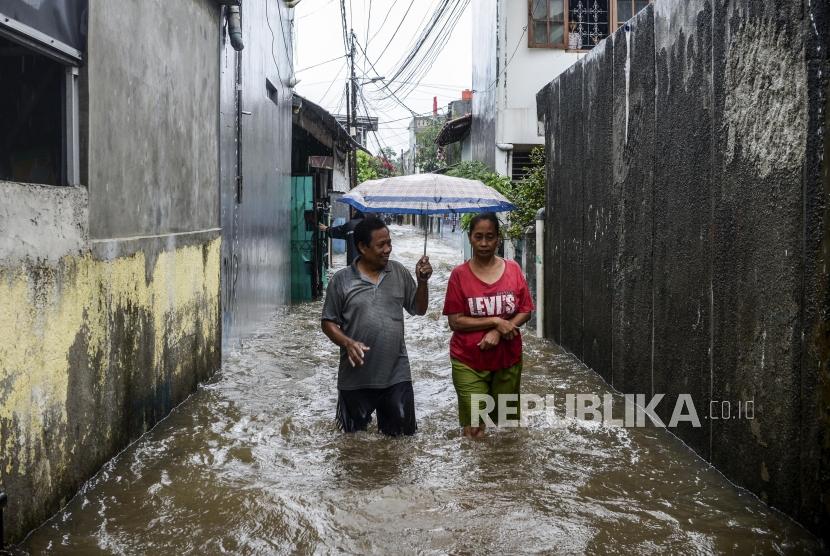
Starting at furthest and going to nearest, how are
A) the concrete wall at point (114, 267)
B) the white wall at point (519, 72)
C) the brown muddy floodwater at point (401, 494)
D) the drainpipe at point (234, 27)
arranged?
the white wall at point (519, 72)
the drainpipe at point (234, 27)
the brown muddy floodwater at point (401, 494)
the concrete wall at point (114, 267)

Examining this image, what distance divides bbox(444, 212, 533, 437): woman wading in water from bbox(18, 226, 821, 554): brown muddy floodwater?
570 mm

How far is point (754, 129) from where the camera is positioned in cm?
436

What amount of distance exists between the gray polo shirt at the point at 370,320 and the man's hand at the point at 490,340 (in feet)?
1.92

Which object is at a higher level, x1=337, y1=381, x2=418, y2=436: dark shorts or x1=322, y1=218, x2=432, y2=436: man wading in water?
x1=322, y1=218, x2=432, y2=436: man wading in water

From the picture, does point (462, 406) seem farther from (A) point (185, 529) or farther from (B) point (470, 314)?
(A) point (185, 529)

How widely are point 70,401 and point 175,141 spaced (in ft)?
9.70

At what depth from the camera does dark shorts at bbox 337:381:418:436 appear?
546 centimetres

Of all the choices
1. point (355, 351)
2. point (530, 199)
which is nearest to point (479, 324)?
point (355, 351)

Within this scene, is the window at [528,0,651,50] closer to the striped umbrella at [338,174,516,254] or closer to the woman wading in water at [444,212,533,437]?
the striped umbrella at [338,174,516,254]

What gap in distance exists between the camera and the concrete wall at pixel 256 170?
9070mm

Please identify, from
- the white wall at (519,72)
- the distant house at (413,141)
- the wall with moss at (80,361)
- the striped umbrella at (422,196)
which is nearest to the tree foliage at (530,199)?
the white wall at (519,72)

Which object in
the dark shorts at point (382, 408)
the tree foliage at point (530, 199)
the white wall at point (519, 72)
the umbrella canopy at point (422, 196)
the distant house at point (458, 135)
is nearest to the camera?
the dark shorts at point (382, 408)

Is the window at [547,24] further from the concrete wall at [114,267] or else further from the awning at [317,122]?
the concrete wall at [114,267]

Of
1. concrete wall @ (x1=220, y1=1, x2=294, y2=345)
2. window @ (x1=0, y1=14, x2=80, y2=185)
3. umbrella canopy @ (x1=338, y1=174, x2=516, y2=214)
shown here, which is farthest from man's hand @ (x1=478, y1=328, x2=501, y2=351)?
concrete wall @ (x1=220, y1=1, x2=294, y2=345)
